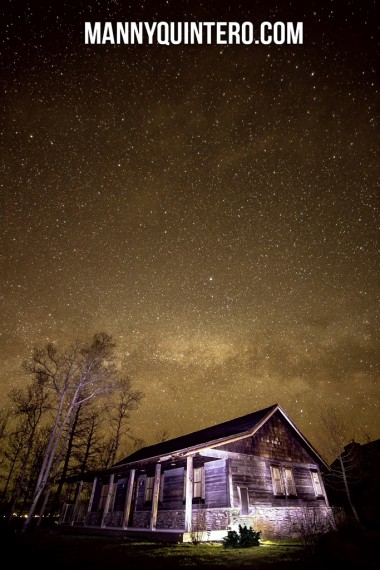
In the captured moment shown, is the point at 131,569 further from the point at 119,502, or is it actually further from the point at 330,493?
the point at 330,493

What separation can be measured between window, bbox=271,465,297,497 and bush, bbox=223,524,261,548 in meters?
6.26

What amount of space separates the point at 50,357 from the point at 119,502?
11529 millimetres

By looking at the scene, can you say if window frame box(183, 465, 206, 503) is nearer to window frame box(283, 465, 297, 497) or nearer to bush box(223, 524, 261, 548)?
bush box(223, 524, 261, 548)

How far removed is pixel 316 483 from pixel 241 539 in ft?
36.1

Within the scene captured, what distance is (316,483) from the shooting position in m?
21.2

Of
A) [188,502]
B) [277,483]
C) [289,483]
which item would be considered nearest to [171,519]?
[188,502]

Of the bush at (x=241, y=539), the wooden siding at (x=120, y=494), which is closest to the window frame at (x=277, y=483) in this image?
the bush at (x=241, y=539)

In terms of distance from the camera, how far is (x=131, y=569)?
714 cm

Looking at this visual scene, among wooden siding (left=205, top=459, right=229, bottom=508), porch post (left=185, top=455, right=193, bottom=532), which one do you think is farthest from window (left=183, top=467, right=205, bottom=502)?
porch post (left=185, top=455, right=193, bottom=532)

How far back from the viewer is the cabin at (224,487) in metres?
14.7

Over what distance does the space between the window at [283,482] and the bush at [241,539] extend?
20.5 ft

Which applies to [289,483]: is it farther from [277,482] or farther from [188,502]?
[188,502]

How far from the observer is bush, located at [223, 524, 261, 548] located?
12.5 m

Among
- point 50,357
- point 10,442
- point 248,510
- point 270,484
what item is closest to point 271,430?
point 270,484
